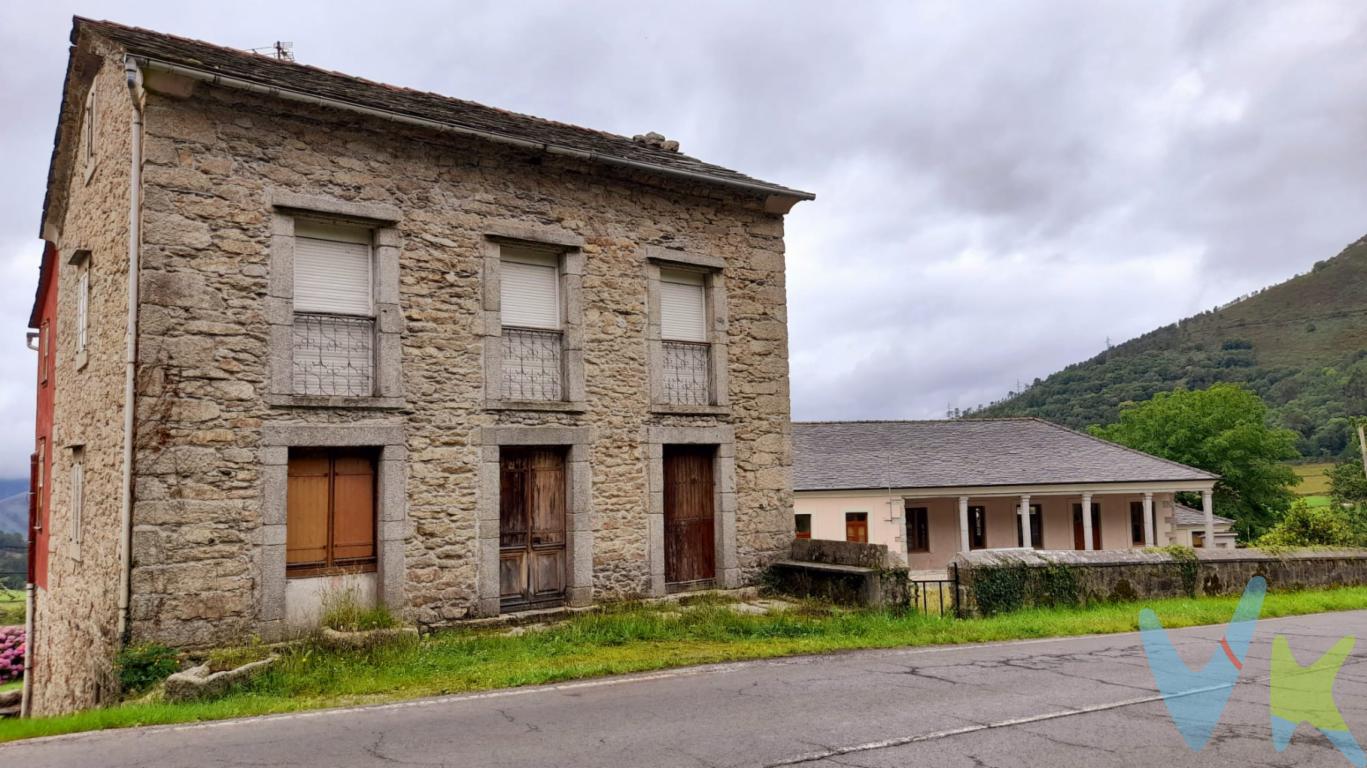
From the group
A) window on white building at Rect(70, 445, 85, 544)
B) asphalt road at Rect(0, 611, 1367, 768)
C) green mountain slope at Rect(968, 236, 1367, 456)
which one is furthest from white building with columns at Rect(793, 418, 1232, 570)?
green mountain slope at Rect(968, 236, 1367, 456)

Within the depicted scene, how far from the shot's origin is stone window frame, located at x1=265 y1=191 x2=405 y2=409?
9430 mm

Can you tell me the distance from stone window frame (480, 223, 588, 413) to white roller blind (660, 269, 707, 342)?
1.39m

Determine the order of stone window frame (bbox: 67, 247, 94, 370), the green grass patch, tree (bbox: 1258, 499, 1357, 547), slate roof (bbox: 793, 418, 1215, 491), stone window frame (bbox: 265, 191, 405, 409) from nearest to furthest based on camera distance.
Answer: stone window frame (bbox: 265, 191, 405, 409) → stone window frame (bbox: 67, 247, 94, 370) → tree (bbox: 1258, 499, 1357, 547) → slate roof (bbox: 793, 418, 1215, 491) → the green grass patch

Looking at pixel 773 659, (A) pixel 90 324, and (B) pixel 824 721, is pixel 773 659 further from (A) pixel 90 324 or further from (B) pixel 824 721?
(A) pixel 90 324

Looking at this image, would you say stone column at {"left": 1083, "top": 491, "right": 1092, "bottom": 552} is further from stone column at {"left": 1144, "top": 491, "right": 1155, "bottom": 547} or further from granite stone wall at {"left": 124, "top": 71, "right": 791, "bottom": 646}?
granite stone wall at {"left": 124, "top": 71, "right": 791, "bottom": 646}

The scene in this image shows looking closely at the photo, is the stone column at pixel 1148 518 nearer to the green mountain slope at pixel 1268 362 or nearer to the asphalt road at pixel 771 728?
the asphalt road at pixel 771 728

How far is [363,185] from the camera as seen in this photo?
1015 cm

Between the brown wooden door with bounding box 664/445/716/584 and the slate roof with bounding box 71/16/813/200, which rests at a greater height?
the slate roof with bounding box 71/16/813/200

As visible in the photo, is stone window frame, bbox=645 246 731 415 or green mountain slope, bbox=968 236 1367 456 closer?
stone window frame, bbox=645 246 731 415

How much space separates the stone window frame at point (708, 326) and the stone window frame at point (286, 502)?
3.55m

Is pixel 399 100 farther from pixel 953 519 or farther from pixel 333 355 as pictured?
pixel 953 519

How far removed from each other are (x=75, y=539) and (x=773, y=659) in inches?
338

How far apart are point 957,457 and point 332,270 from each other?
2391 cm

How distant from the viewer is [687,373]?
41.8ft
